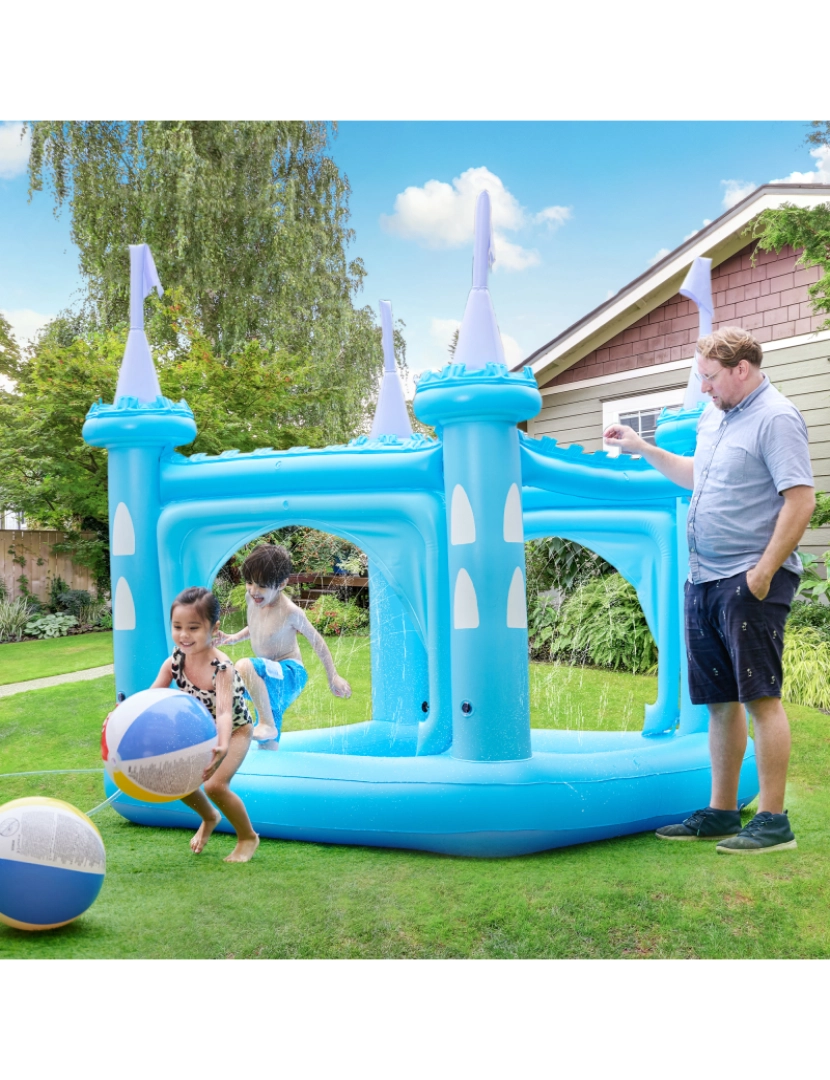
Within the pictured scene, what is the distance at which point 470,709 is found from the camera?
9.79ft

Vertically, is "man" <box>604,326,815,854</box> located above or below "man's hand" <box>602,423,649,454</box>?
below

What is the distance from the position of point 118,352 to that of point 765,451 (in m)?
7.45

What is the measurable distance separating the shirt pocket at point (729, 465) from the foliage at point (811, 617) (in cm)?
350

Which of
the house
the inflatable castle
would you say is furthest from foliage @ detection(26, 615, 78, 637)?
the inflatable castle

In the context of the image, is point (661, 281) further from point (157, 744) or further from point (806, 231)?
point (157, 744)

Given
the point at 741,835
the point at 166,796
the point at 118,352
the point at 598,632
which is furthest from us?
the point at 118,352

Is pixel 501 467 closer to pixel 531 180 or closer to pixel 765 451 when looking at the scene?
pixel 765 451

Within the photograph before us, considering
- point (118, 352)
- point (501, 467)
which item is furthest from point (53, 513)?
point (501, 467)

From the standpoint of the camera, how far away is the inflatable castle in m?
2.92

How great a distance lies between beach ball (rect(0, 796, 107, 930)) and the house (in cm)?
500

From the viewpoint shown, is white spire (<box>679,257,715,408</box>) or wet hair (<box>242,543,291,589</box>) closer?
wet hair (<box>242,543,291,589</box>)

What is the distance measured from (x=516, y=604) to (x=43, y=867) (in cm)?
159

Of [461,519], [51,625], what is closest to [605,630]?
[461,519]

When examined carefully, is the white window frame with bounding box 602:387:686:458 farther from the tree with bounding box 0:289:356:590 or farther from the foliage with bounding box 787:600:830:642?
the tree with bounding box 0:289:356:590
